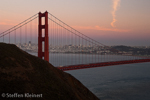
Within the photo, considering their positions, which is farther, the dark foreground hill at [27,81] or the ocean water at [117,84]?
the ocean water at [117,84]

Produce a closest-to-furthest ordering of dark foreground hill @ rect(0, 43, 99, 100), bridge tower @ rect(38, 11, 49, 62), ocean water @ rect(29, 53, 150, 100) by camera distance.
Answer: dark foreground hill @ rect(0, 43, 99, 100) → bridge tower @ rect(38, 11, 49, 62) → ocean water @ rect(29, 53, 150, 100)

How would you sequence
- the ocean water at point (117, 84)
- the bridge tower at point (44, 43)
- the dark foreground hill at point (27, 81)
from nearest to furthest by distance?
the dark foreground hill at point (27, 81) < the bridge tower at point (44, 43) < the ocean water at point (117, 84)

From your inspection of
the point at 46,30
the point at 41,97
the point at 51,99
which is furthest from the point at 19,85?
the point at 46,30

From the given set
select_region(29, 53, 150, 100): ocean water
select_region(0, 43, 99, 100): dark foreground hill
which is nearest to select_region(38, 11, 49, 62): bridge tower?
select_region(0, 43, 99, 100): dark foreground hill

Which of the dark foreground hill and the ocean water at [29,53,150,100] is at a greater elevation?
the dark foreground hill

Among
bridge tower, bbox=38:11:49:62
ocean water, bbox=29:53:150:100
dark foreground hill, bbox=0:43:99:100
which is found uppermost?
bridge tower, bbox=38:11:49:62

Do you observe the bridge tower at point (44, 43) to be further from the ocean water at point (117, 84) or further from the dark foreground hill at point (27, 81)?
the ocean water at point (117, 84)

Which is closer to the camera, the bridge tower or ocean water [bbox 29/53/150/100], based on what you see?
the bridge tower

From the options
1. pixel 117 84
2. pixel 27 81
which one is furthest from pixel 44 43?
pixel 117 84

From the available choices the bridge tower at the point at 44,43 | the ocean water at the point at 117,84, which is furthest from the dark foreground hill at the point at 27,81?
the ocean water at the point at 117,84

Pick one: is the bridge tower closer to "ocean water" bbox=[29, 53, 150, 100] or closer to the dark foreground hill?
the dark foreground hill

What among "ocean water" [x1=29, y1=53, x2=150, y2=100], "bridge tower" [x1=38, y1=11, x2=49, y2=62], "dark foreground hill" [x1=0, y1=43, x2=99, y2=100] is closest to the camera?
"dark foreground hill" [x1=0, y1=43, x2=99, y2=100]
